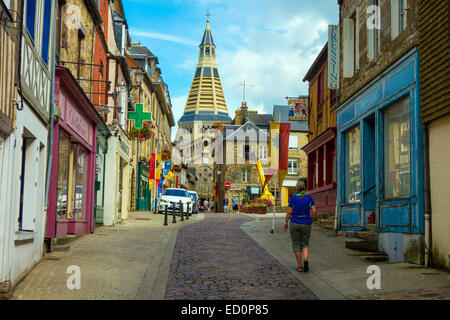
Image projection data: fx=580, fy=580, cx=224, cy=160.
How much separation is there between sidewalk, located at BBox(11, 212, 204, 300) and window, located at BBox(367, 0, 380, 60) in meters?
6.81

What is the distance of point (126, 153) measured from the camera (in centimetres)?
2342

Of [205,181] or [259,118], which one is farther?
[205,181]

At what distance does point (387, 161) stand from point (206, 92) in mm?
160306

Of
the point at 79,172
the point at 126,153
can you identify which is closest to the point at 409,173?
the point at 79,172

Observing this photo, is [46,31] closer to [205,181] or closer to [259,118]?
[259,118]

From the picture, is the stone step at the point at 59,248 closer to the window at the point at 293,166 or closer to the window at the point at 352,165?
the window at the point at 352,165

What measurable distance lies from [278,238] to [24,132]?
29.4ft

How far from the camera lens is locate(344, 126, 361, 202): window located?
15539mm

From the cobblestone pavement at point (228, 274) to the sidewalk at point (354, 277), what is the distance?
29cm

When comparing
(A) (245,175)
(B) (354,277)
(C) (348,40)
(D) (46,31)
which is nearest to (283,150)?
(C) (348,40)

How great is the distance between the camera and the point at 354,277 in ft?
31.1

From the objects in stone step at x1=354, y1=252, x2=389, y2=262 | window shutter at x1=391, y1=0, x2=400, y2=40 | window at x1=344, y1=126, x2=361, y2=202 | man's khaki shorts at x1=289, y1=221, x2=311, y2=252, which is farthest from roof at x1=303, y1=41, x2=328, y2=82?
man's khaki shorts at x1=289, y1=221, x2=311, y2=252

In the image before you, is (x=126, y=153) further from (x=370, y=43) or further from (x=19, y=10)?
(x=19, y=10)

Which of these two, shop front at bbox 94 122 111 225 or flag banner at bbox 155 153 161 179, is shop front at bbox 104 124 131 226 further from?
flag banner at bbox 155 153 161 179
